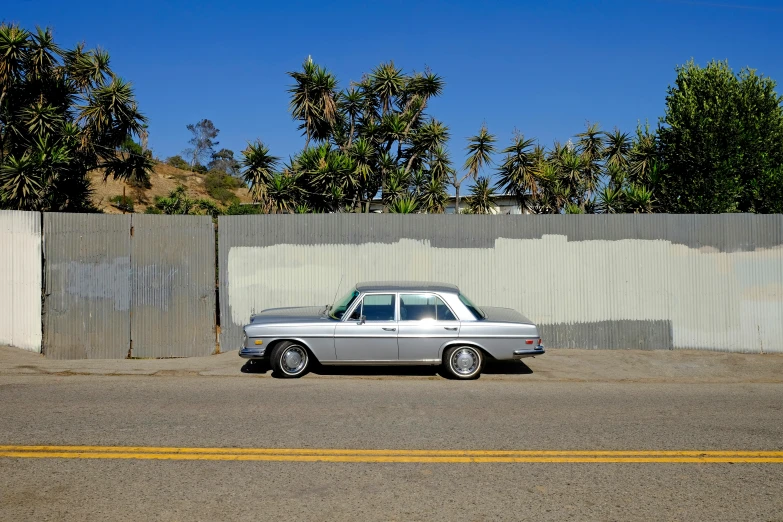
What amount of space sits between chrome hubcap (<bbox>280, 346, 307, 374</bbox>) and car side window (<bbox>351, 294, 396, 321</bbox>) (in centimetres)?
93

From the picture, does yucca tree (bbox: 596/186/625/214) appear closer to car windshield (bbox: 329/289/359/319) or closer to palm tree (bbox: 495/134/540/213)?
palm tree (bbox: 495/134/540/213)

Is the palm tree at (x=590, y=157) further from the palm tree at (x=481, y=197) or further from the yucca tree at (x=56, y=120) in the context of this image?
the yucca tree at (x=56, y=120)

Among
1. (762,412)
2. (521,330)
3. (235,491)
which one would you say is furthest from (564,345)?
(235,491)

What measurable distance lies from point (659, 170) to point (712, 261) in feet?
37.8

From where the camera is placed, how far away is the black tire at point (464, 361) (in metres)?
9.62

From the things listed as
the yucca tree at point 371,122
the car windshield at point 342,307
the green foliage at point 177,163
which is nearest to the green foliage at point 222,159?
the green foliage at point 177,163

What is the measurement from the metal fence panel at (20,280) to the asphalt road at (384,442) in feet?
8.86

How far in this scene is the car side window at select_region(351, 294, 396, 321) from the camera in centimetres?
967

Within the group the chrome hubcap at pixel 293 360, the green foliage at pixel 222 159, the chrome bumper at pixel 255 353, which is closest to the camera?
the chrome bumper at pixel 255 353

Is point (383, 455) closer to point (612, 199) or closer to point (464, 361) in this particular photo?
point (464, 361)

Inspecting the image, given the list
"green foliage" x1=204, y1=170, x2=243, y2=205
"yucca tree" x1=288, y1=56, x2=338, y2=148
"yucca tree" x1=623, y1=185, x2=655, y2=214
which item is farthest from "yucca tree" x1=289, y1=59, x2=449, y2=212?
"green foliage" x1=204, y1=170, x2=243, y2=205

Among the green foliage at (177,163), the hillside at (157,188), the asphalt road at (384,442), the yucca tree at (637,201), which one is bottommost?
the asphalt road at (384,442)

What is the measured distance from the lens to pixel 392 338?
31.4ft

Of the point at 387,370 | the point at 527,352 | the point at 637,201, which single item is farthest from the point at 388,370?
the point at 637,201
